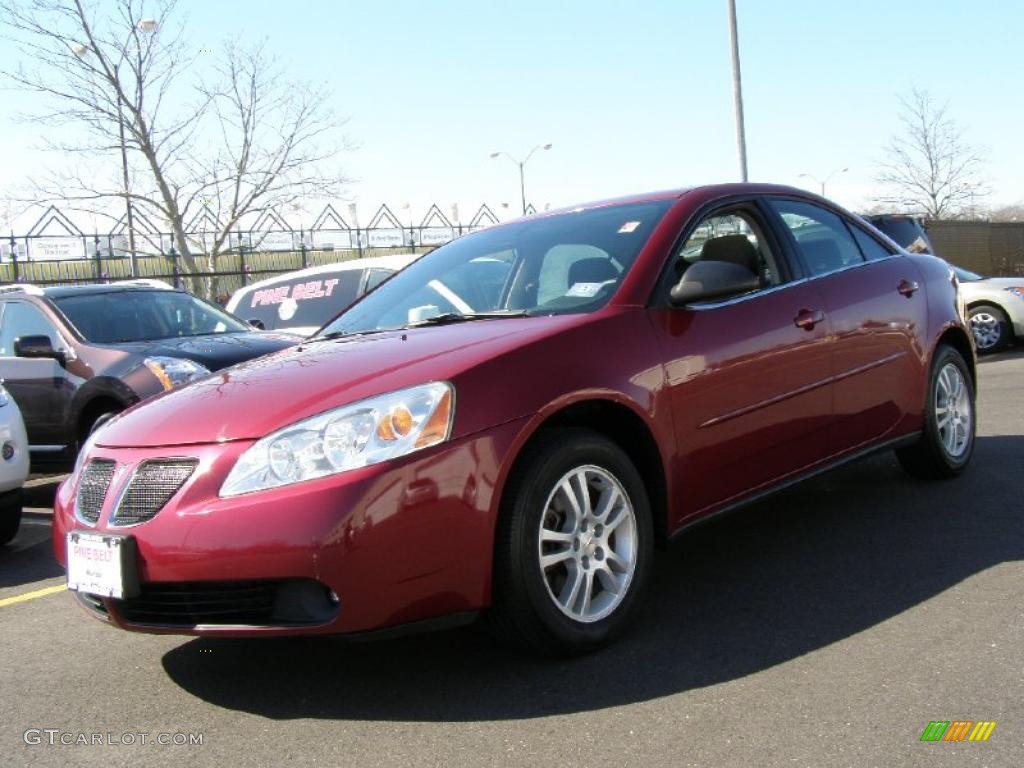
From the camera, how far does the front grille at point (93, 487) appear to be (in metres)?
3.49

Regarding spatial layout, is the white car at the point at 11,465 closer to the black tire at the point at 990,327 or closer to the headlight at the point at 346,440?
the headlight at the point at 346,440

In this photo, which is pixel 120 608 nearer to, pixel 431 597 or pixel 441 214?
pixel 431 597

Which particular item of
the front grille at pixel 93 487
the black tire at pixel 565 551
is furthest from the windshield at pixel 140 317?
the black tire at pixel 565 551

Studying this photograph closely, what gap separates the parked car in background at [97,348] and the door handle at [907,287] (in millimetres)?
4216

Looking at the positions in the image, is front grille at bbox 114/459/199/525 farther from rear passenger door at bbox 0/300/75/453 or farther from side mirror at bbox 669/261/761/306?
rear passenger door at bbox 0/300/75/453

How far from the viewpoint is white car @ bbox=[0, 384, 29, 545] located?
593 cm

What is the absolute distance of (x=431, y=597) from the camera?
3150 millimetres

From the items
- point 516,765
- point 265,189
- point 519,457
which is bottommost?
point 516,765

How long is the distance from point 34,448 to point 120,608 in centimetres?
503

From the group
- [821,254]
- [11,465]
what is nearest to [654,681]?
[821,254]

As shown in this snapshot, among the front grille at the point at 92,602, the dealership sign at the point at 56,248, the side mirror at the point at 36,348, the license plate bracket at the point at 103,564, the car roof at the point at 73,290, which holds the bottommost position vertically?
the front grille at the point at 92,602

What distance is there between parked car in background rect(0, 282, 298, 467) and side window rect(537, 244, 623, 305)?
11.2ft

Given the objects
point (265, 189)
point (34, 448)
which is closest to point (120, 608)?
point (34, 448)

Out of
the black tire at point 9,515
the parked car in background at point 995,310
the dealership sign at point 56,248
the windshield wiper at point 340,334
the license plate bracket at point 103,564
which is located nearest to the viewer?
the license plate bracket at point 103,564
